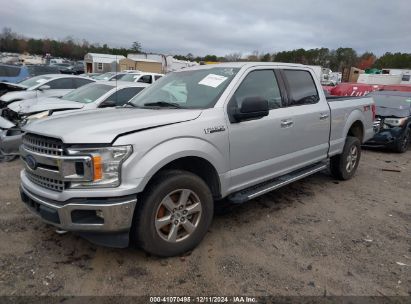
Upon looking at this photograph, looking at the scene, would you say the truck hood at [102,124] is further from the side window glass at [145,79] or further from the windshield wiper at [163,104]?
the side window glass at [145,79]

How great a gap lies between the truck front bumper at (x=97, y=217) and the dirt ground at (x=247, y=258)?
15.6 inches

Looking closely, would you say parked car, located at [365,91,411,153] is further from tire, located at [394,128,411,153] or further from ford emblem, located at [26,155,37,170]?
ford emblem, located at [26,155,37,170]

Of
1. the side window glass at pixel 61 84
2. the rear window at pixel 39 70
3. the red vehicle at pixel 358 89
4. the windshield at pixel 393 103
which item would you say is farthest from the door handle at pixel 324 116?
the rear window at pixel 39 70

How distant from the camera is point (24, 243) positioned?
144 inches

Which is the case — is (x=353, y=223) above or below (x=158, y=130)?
below

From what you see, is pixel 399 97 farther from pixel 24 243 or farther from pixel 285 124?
pixel 24 243

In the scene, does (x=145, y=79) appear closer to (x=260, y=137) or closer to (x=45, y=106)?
(x=45, y=106)

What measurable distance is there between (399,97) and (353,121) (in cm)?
513

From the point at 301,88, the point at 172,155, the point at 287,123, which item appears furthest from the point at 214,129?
the point at 301,88

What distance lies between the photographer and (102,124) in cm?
310

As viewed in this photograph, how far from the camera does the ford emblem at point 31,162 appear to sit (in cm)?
321

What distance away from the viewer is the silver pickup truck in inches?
115

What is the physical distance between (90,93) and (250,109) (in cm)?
573

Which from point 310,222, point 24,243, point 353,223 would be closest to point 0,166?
point 24,243
